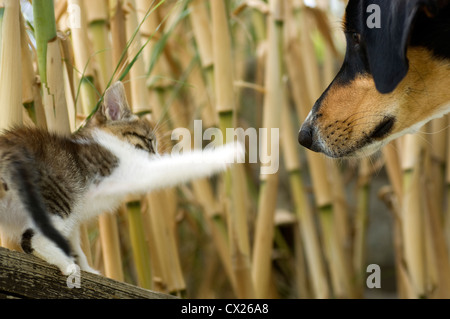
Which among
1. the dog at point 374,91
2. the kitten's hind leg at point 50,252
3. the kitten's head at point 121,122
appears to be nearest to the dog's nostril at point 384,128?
the dog at point 374,91

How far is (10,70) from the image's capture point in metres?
0.96

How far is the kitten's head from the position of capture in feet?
3.66

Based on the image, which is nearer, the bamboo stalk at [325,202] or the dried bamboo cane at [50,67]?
the dried bamboo cane at [50,67]

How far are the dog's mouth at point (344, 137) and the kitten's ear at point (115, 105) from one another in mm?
352

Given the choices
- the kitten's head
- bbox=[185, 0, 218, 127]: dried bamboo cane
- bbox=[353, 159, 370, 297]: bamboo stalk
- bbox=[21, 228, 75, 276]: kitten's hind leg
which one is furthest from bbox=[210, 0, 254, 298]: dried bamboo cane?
bbox=[353, 159, 370, 297]: bamboo stalk

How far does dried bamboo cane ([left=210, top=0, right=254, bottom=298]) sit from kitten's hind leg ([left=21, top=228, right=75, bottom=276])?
2.01 ft

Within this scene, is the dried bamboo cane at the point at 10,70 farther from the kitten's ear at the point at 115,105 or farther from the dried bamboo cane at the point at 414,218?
the dried bamboo cane at the point at 414,218

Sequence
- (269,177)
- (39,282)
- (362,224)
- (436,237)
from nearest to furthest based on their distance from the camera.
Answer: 1. (39,282)
2. (269,177)
3. (436,237)
4. (362,224)

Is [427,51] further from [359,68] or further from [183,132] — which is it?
[183,132]

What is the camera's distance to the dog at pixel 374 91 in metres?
1.10

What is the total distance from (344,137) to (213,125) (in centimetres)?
67

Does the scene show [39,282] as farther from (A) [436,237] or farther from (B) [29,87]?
(A) [436,237]

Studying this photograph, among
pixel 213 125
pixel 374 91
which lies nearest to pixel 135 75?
pixel 374 91

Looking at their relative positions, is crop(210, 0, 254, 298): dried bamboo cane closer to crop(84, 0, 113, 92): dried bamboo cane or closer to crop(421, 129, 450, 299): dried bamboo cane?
crop(84, 0, 113, 92): dried bamboo cane
